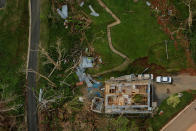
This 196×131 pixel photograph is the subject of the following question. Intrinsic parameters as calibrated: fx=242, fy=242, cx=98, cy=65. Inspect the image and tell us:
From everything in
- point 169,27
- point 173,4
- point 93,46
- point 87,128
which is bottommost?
point 87,128

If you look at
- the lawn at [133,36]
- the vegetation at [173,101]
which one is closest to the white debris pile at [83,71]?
the lawn at [133,36]

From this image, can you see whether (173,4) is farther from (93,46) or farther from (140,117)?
(140,117)

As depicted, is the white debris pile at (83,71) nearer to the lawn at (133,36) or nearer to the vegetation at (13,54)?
the lawn at (133,36)

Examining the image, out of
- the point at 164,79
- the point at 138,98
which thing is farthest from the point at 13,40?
the point at 164,79

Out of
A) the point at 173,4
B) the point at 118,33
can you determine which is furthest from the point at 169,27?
the point at 118,33

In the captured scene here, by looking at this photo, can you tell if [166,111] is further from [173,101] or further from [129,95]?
[129,95]

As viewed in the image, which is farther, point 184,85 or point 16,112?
point 16,112
